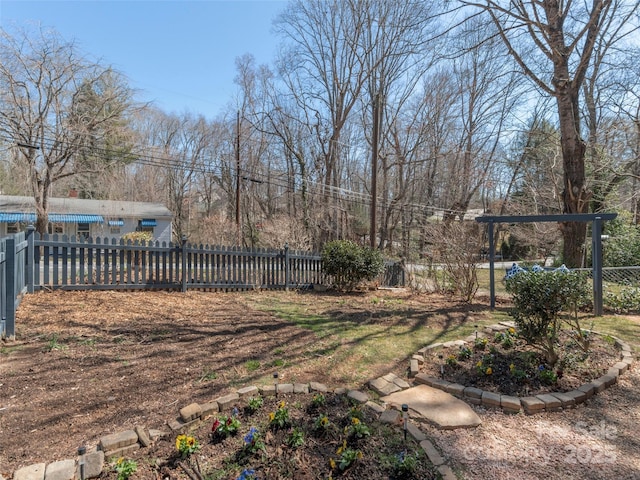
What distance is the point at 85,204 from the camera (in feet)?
64.3

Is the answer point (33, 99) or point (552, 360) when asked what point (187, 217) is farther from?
point (552, 360)

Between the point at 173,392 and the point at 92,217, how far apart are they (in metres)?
19.9

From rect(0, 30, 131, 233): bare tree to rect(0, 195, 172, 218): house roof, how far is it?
3.99 meters

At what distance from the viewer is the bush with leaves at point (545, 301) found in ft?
9.55

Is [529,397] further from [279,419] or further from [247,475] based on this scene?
Answer: [247,475]

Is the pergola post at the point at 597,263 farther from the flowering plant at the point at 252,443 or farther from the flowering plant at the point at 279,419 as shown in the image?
the flowering plant at the point at 252,443

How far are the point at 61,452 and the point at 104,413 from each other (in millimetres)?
377

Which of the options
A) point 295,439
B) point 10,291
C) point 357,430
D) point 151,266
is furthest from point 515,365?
point 151,266

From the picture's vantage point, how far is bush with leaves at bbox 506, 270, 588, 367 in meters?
2.91

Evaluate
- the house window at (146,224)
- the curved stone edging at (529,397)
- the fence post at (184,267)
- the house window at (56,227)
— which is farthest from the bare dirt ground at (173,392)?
Answer: the house window at (56,227)

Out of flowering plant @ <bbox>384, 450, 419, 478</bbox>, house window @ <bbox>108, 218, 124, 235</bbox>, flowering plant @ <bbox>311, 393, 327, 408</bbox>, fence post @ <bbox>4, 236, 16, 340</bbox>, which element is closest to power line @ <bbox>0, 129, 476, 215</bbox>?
house window @ <bbox>108, 218, 124, 235</bbox>

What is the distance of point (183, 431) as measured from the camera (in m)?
2.00

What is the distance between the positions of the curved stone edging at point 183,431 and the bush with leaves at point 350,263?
17.6 ft

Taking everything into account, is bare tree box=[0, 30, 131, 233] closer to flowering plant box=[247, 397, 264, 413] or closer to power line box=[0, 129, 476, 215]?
power line box=[0, 129, 476, 215]
